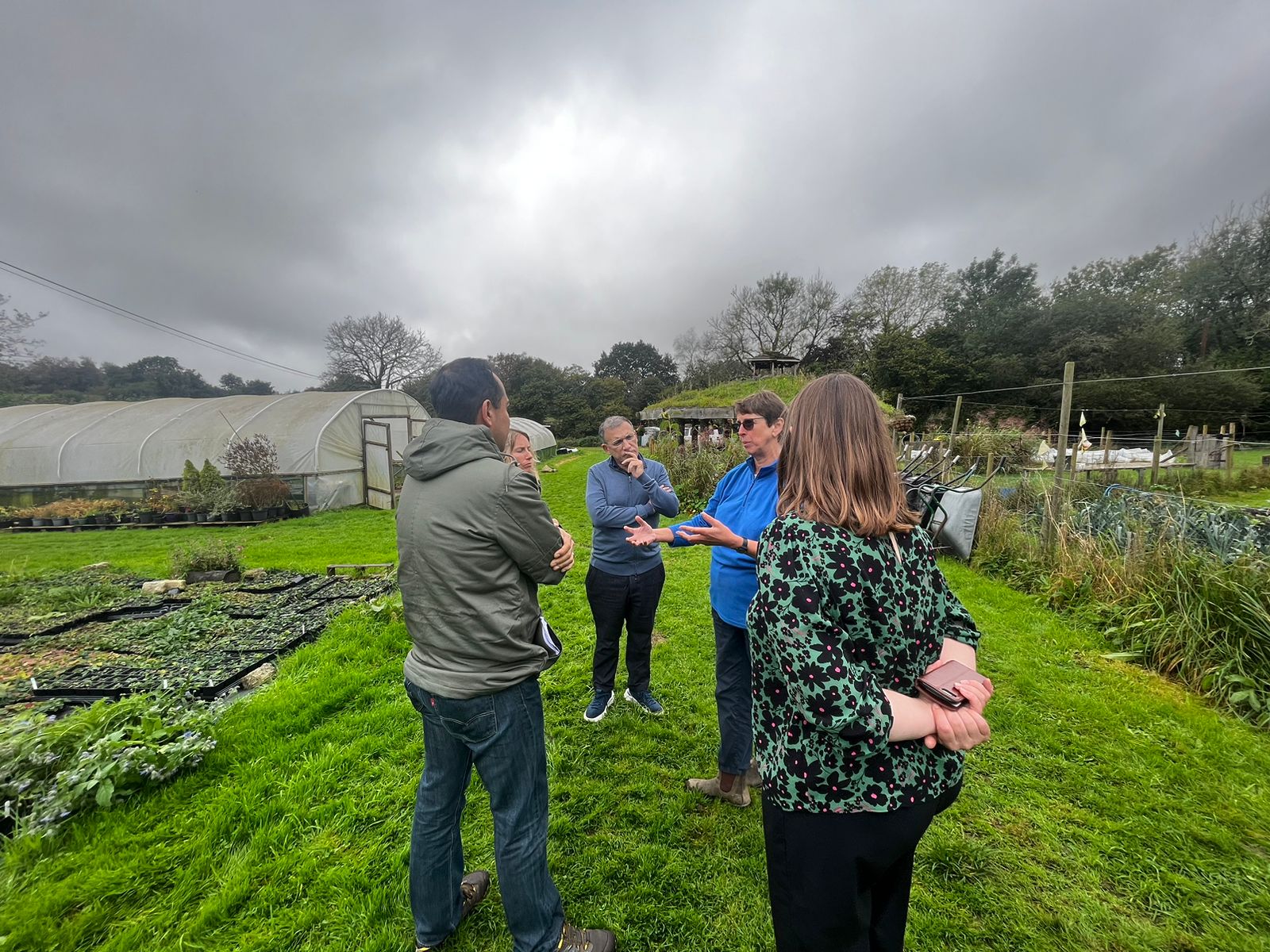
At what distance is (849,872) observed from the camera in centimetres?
117

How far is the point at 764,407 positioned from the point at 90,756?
13.2 feet

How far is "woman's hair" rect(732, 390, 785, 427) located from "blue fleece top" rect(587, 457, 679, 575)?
0.74 metres

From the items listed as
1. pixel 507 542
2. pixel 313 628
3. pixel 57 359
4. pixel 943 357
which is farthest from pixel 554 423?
pixel 507 542

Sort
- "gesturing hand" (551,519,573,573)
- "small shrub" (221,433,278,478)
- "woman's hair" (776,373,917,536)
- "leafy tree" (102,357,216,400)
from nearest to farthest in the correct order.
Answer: "woman's hair" (776,373,917,536)
"gesturing hand" (551,519,573,573)
"small shrub" (221,433,278,478)
"leafy tree" (102,357,216,400)

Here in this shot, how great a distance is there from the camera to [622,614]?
3330 millimetres

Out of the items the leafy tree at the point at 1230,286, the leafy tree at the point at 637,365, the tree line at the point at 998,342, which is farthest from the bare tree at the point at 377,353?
the leafy tree at the point at 1230,286

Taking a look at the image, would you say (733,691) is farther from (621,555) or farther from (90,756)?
(90,756)

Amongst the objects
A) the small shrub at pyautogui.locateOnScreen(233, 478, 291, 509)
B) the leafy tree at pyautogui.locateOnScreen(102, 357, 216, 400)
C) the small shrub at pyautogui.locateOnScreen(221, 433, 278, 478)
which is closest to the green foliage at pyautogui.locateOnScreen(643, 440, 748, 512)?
the small shrub at pyautogui.locateOnScreen(233, 478, 291, 509)

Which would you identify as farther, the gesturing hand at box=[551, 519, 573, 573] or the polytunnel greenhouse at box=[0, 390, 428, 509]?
the polytunnel greenhouse at box=[0, 390, 428, 509]

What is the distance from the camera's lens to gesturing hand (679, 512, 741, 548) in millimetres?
2289

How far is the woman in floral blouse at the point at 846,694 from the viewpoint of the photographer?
44.7 inches

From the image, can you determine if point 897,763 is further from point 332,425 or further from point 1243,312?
point 1243,312

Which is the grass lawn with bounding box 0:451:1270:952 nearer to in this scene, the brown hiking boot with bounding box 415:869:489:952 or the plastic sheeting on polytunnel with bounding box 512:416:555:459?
the brown hiking boot with bounding box 415:869:489:952

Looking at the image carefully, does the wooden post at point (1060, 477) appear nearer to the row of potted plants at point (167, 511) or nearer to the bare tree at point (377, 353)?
the row of potted plants at point (167, 511)
